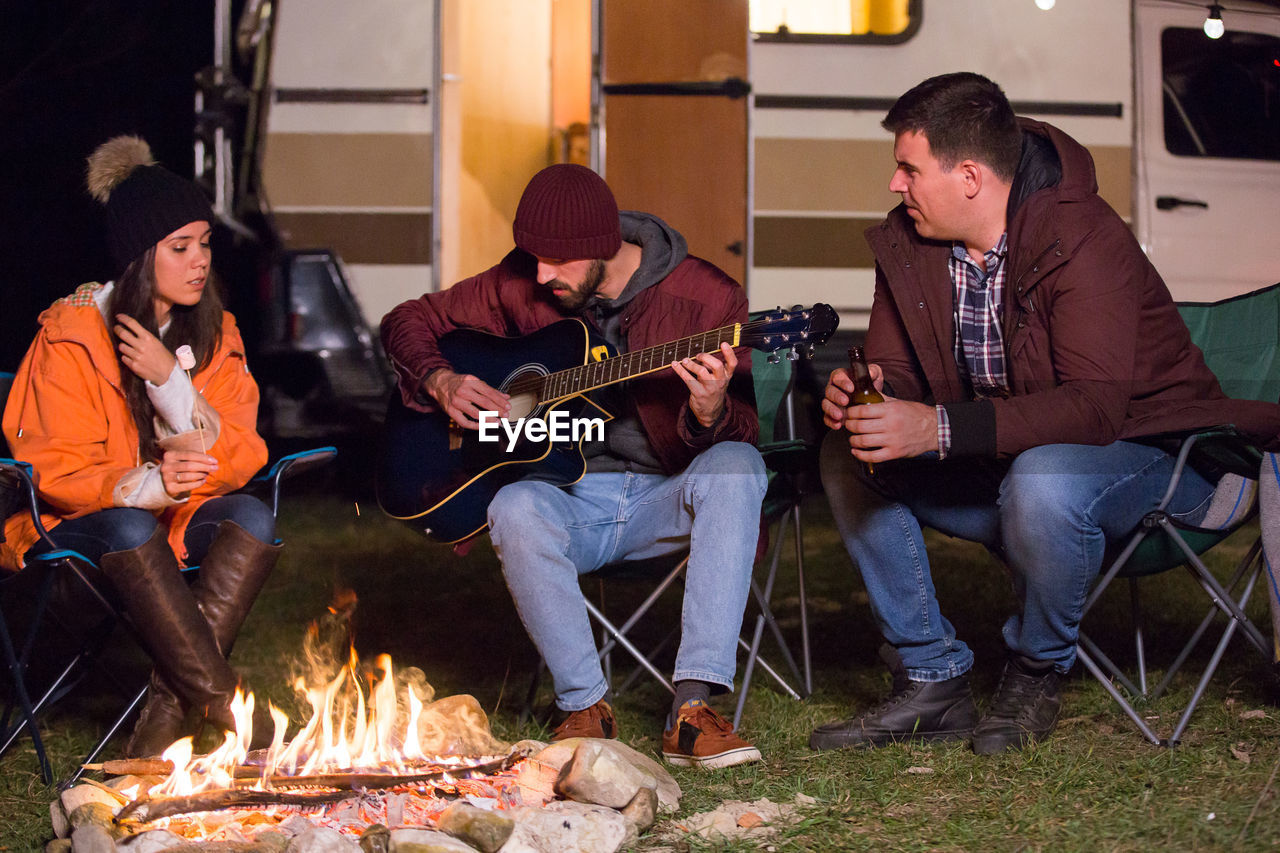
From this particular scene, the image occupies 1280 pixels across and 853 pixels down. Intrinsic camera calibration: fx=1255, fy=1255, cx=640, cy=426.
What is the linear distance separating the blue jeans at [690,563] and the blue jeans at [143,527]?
0.48m

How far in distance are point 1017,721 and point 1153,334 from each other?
811 mm

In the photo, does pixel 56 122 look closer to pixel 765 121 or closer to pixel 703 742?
pixel 765 121

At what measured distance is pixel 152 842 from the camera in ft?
6.29

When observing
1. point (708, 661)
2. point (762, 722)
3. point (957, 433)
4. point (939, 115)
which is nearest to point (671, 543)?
point (708, 661)

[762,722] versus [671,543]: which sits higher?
[671,543]

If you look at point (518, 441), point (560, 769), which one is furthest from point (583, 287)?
point (560, 769)

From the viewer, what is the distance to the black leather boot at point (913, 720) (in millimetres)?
2557

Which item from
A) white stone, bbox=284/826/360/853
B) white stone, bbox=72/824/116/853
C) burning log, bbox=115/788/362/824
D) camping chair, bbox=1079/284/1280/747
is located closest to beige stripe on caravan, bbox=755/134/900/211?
camping chair, bbox=1079/284/1280/747

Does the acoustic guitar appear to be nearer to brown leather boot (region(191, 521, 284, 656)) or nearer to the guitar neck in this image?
the guitar neck

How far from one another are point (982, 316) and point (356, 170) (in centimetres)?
284

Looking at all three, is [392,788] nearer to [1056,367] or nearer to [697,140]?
[1056,367]

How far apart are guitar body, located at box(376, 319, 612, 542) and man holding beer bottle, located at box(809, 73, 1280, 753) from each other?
1.85 feet

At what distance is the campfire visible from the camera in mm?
1956

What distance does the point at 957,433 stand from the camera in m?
2.34
